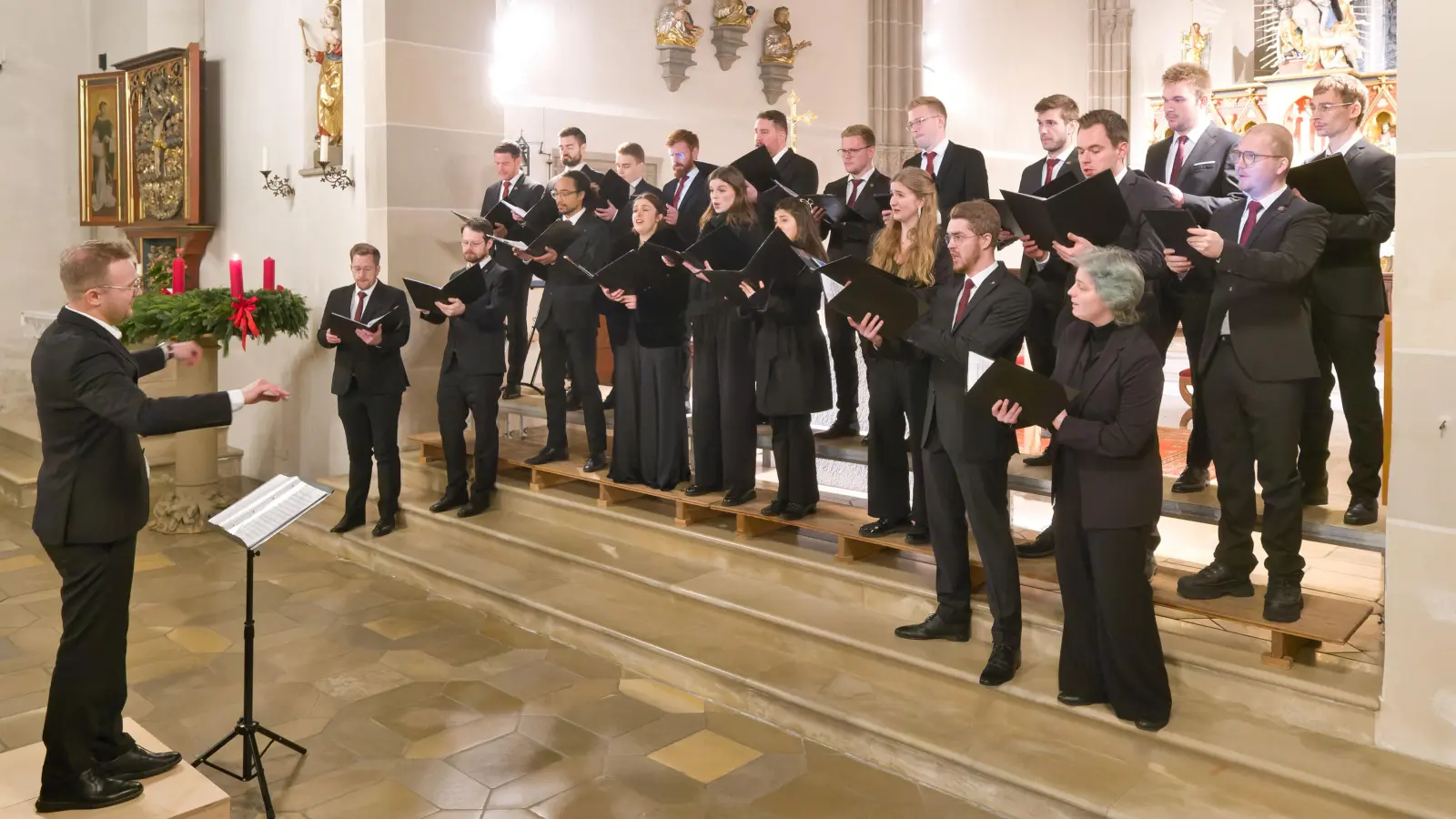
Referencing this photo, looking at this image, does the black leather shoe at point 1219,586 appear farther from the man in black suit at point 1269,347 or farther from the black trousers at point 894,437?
the black trousers at point 894,437

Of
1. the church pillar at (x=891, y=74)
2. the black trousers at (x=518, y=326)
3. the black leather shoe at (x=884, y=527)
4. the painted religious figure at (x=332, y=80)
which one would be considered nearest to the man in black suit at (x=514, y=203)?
the black trousers at (x=518, y=326)

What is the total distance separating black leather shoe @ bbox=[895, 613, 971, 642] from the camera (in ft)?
14.6

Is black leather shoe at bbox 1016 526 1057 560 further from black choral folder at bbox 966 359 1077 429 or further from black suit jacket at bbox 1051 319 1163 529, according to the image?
black choral folder at bbox 966 359 1077 429

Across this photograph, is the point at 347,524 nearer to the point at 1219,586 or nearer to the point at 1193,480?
→ the point at 1193,480

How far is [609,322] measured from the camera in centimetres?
619

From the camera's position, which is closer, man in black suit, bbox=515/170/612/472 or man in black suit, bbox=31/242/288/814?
man in black suit, bbox=31/242/288/814

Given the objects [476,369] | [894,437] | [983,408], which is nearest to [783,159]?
[894,437]

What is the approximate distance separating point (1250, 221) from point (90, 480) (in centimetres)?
376

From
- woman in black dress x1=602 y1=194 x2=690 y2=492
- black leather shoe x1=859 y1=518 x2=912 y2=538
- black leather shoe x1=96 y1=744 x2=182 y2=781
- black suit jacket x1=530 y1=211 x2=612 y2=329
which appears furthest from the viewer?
black suit jacket x1=530 y1=211 x2=612 y2=329

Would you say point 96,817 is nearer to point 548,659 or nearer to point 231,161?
point 548,659

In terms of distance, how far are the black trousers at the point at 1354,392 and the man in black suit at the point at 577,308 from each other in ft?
11.8

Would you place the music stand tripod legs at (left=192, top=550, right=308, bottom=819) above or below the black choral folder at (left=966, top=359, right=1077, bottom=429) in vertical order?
below


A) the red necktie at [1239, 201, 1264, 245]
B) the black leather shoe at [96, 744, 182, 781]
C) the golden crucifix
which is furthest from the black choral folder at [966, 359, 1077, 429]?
the golden crucifix

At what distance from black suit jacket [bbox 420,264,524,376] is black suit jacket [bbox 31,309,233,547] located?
329 centimetres
